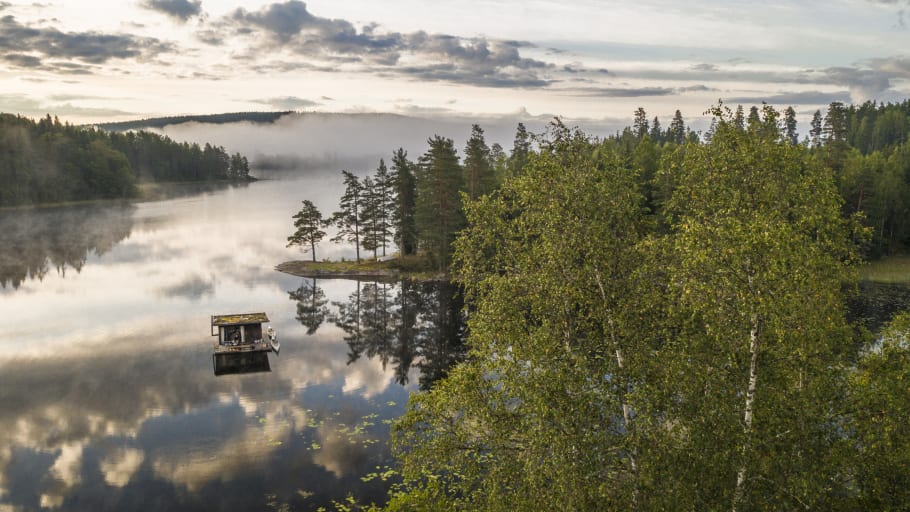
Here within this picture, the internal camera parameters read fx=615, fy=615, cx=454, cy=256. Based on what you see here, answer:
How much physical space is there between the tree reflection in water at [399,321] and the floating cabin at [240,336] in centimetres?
685

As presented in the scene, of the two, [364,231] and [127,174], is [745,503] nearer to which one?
[364,231]

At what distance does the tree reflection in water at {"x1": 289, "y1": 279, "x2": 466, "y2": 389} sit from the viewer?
51.8 metres

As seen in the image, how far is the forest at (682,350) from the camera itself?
582 inches

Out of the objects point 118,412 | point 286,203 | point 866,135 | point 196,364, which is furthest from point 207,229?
point 866,135

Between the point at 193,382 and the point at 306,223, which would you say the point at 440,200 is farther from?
the point at 193,382

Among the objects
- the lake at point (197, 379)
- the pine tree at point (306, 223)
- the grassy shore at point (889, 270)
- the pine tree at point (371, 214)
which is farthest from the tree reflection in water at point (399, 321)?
the grassy shore at point (889, 270)

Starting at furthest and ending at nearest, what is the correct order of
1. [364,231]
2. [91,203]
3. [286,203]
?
[286,203]
[91,203]
[364,231]

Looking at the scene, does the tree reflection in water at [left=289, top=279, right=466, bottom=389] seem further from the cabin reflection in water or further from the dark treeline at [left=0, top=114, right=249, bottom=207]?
the dark treeline at [left=0, top=114, right=249, bottom=207]

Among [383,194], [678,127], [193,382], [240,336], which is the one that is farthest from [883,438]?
[678,127]

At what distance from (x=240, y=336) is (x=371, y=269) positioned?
38612 millimetres

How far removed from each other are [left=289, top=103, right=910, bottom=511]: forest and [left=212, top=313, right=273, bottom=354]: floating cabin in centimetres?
3538

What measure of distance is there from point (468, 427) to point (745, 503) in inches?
322

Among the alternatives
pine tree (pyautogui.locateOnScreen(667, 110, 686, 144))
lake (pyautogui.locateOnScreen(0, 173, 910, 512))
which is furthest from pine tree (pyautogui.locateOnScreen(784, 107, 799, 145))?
lake (pyautogui.locateOnScreen(0, 173, 910, 512))

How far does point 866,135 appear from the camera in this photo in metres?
183
